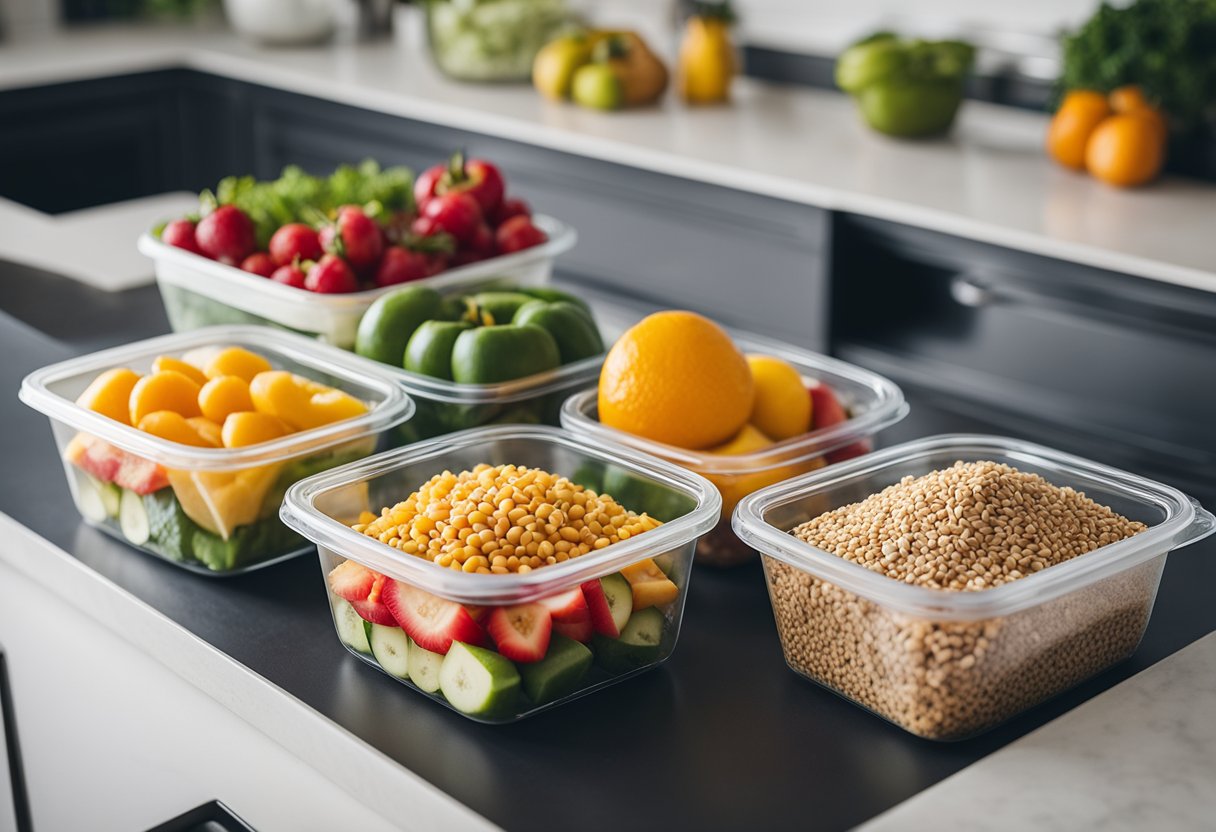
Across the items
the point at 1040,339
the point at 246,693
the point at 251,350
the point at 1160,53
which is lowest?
the point at 1040,339

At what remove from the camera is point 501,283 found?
1.55 metres

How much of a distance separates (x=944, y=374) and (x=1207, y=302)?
524 millimetres

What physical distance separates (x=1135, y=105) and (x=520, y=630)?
1.85 metres

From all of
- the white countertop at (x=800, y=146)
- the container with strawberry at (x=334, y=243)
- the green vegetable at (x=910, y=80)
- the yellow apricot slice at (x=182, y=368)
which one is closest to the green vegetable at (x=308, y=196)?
the container with strawberry at (x=334, y=243)

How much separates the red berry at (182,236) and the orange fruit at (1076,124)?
1.54 m

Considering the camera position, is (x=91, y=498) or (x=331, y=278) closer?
(x=91, y=498)

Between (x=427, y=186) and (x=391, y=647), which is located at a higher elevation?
(x=427, y=186)

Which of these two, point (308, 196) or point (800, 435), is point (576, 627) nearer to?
point (800, 435)

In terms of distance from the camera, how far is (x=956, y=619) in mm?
885

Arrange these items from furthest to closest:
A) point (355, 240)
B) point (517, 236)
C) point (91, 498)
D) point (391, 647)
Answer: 1. point (517, 236)
2. point (355, 240)
3. point (91, 498)
4. point (391, 647)

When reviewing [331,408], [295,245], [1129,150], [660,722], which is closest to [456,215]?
[295,245]

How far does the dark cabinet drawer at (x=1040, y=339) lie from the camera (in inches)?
82.2

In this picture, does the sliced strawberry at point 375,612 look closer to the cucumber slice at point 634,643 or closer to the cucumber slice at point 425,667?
the cucumber slice at point 425,667

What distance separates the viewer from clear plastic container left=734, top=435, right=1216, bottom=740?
0.90m
